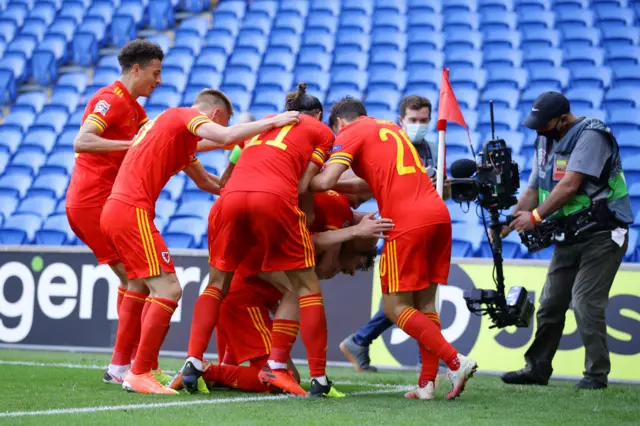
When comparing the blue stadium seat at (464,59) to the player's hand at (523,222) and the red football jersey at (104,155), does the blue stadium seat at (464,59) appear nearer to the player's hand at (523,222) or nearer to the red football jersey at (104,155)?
the player's hand at (523,222)

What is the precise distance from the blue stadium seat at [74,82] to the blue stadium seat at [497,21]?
648 cm

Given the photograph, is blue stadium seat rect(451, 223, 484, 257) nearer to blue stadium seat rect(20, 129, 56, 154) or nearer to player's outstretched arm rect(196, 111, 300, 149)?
player's outstretched arm rect(196, 111, 300, 149)

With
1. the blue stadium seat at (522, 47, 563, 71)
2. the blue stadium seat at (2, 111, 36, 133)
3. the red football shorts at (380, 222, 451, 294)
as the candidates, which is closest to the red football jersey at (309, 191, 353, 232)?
the red football shorts at (380, 222, 451, 294)

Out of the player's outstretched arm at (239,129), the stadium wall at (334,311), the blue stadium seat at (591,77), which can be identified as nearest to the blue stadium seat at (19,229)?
the stadium wall at (334,311)

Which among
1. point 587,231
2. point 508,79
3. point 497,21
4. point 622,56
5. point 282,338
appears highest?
point 497,21

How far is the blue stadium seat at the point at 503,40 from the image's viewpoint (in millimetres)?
13672

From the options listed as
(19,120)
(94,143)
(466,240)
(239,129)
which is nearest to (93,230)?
(94,143)

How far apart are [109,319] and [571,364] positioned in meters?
4.51

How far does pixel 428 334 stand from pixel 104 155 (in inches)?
105

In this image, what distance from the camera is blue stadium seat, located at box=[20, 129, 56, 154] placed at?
43.3ft

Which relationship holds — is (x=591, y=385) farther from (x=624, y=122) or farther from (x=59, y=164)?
(x=59, y=164)

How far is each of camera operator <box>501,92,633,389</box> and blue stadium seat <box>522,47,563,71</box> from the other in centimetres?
649

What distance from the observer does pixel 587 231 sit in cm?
664

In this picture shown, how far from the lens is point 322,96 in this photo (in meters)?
13.2
